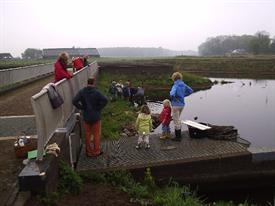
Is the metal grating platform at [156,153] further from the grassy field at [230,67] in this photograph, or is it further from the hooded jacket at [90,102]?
the grassy field at [230,67]

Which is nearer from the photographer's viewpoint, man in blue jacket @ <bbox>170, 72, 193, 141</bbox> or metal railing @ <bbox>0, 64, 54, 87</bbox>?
man in blue jacket @ <bbox>170, 72, 193, 141</bbox>

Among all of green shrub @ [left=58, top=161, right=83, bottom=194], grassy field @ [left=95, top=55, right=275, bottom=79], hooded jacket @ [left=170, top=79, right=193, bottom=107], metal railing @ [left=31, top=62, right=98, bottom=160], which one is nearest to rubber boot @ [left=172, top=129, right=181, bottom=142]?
hooded jacket @ [left=170, top=79, right=193, bottom=107]

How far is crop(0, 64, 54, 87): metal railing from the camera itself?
20219 mm

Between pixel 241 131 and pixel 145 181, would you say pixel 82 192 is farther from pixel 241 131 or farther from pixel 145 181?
pixel 241 131

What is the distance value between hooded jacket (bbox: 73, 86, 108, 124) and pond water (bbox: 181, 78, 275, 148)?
850 centimetres

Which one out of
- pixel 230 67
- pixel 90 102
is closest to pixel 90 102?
pixel 90 102

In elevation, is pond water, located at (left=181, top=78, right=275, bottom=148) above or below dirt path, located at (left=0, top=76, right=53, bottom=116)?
below

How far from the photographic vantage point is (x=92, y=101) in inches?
369

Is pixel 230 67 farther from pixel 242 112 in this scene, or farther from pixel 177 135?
pixel 177 135

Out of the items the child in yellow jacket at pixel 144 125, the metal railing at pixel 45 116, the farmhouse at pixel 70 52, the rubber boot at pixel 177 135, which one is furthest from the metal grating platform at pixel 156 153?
the farmhouse at pixel 70 52

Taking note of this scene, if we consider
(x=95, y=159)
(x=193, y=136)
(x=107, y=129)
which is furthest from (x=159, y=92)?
(x=95, y=159)

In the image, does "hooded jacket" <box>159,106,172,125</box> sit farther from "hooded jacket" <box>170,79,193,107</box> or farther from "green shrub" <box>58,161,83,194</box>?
"green shrub" <box>58,161,83,194</box>

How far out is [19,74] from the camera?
2369 cm

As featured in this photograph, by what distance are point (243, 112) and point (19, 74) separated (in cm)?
1403
